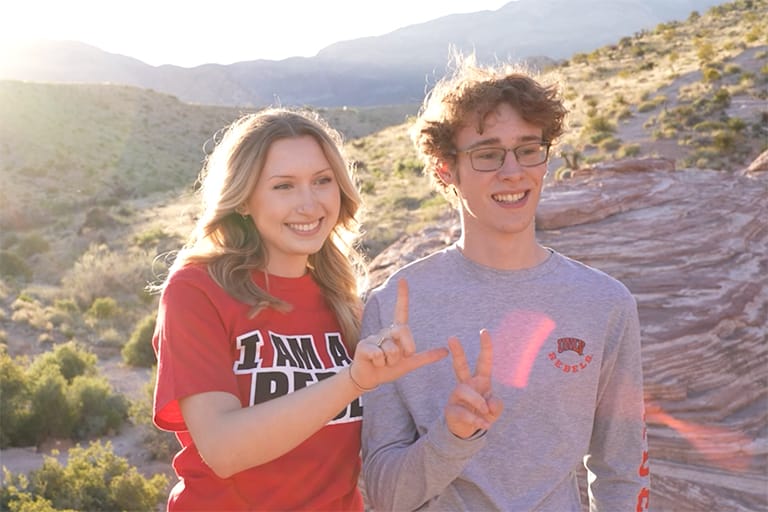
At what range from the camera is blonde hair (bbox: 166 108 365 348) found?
2.72 metres

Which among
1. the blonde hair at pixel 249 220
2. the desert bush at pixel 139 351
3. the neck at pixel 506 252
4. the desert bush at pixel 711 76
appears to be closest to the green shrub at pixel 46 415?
the desert bush at pixel 139 351

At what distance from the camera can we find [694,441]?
16.8 ft

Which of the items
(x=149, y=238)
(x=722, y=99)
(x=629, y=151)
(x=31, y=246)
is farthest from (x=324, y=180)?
(x=31, y=246)

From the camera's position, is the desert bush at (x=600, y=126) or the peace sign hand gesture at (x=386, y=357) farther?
the desert bush at (x=600, y=126)

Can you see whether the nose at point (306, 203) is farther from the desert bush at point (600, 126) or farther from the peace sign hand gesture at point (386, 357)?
the desert bush at point (600, 126)

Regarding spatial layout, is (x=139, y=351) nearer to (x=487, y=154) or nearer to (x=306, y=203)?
(x=306, y=203)

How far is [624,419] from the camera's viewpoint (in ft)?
8.30

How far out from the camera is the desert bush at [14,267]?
18891mm

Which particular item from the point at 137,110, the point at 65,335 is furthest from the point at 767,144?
the point at 137,110

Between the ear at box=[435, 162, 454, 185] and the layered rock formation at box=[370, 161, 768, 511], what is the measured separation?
3.16 meters

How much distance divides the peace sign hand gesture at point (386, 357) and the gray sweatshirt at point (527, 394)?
0.36 m

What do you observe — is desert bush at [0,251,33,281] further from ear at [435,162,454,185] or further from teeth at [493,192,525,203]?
teeth at [493,192,525,203]

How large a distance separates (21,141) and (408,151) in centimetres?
2385

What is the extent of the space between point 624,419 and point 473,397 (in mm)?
766
